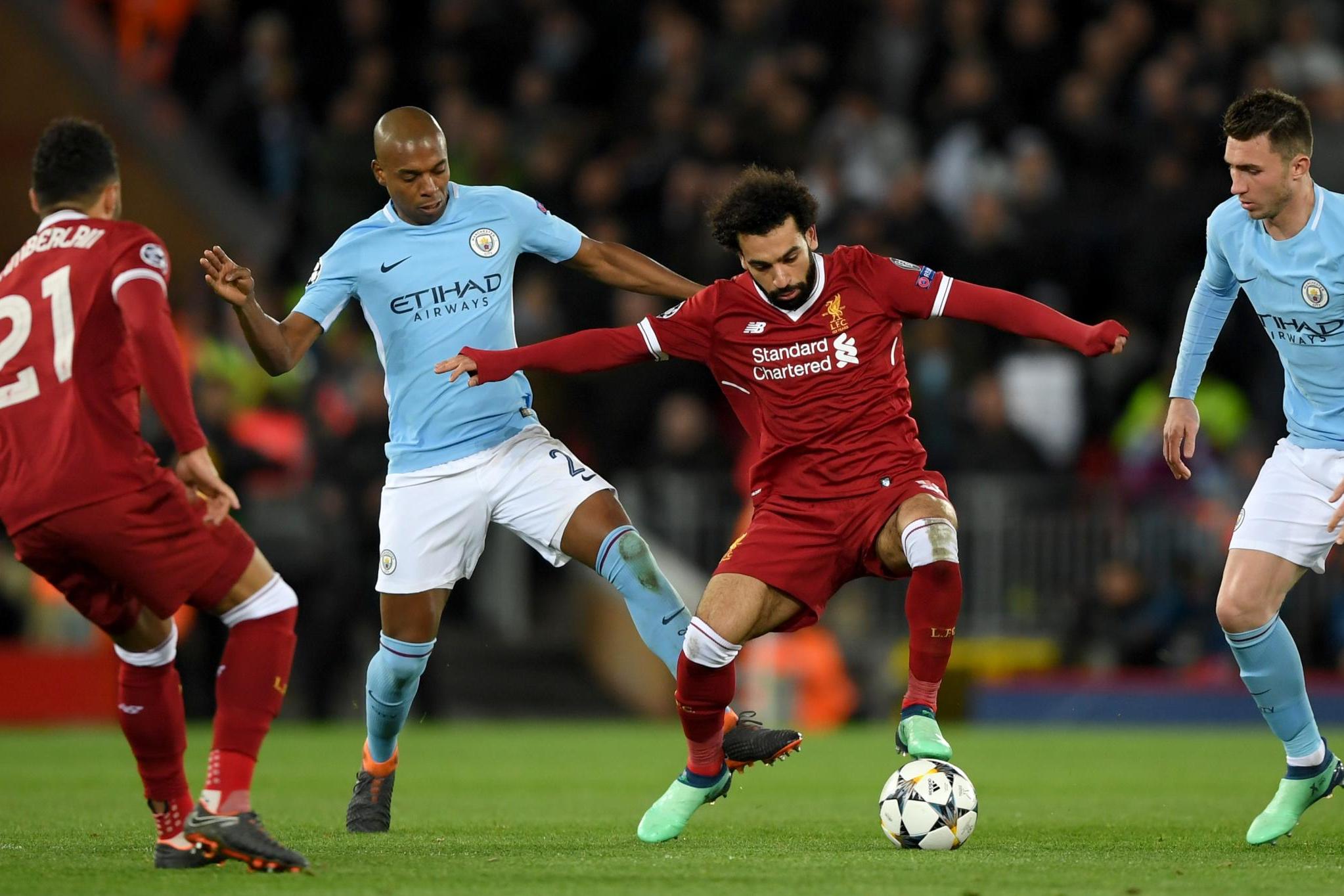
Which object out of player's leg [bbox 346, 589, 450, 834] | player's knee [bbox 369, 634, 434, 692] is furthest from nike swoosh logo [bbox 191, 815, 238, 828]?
player's knee [bbox 369, 634, 434, 692]

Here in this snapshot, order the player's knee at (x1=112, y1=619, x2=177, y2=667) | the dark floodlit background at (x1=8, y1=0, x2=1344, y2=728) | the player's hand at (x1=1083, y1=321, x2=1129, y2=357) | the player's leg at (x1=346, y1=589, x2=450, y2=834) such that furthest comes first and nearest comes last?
the dark floodlit background at (x1=8, y1=0, x2=1344, y2=728)
the player's leg at (x1=346, y1=589, x2=450, y2=834)
the player's hand at (x1=1083, y1=321, x2=1129, y2=357)
the player's knee at (x1=112, y1=619, x2=177, y2=667)

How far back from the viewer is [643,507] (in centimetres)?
1548

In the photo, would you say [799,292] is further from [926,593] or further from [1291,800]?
[1291,800]

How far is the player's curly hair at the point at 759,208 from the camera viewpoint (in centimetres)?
722

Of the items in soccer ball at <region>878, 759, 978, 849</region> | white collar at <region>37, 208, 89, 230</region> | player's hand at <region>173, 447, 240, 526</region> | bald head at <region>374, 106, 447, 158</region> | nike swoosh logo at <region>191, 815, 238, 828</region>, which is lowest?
soccer ball at <region>878, 759, 978, 849</region>

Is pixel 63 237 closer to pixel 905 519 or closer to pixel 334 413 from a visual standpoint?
pixel 905 519

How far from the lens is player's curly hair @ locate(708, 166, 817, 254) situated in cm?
722

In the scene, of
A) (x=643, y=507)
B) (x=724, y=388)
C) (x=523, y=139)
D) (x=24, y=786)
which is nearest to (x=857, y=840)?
(x=724, y=388)

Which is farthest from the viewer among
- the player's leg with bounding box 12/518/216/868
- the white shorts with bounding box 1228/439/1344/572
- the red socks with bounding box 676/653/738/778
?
the red socks with bounding box 676/653/738/778

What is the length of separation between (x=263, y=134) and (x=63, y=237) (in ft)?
39.9

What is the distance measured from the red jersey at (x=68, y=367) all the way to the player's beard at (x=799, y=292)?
2322 mm

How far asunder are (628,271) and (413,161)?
988 mm

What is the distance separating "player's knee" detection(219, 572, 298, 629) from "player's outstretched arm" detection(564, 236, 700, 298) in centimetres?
218

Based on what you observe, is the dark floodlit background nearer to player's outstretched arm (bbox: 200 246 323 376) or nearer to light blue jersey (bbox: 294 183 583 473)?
light blue jersey (bbox: 294 183 583 473)
